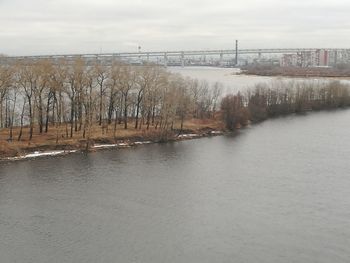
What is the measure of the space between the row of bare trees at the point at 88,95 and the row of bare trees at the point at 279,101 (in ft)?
12.0

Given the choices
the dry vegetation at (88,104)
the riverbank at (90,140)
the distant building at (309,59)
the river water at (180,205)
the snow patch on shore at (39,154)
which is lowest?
the river water at (180,205)

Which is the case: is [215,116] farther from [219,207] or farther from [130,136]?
[219,207]

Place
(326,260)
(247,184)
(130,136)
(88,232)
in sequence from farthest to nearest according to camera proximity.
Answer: (130,136) < (247,184) < (88,232) < (326,260)

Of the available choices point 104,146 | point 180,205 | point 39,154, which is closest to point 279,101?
point 104,146

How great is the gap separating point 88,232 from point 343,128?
1192 inches

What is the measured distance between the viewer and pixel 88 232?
19.3 meters

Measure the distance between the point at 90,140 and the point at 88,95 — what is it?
12.2 ft

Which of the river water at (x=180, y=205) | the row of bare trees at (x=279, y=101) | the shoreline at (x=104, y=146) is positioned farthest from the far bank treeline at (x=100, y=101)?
the river water at (x=180, y=205)

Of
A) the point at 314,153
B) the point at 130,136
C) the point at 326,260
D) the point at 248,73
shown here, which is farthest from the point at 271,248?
the point at 248,73

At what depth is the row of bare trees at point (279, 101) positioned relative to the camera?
44375 mm

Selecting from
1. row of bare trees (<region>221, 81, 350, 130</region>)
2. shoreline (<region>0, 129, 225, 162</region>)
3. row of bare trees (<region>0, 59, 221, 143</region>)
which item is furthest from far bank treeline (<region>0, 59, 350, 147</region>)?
shoreline (<region>0, 129, 225, 162</region>)

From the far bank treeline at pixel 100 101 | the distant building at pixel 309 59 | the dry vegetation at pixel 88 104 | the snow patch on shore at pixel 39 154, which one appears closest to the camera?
the snow patch on shore at pixel 39 154

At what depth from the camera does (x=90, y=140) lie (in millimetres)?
34781

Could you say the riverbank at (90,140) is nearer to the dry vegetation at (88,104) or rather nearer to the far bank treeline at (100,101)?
the dry vegetation at (88,104)
